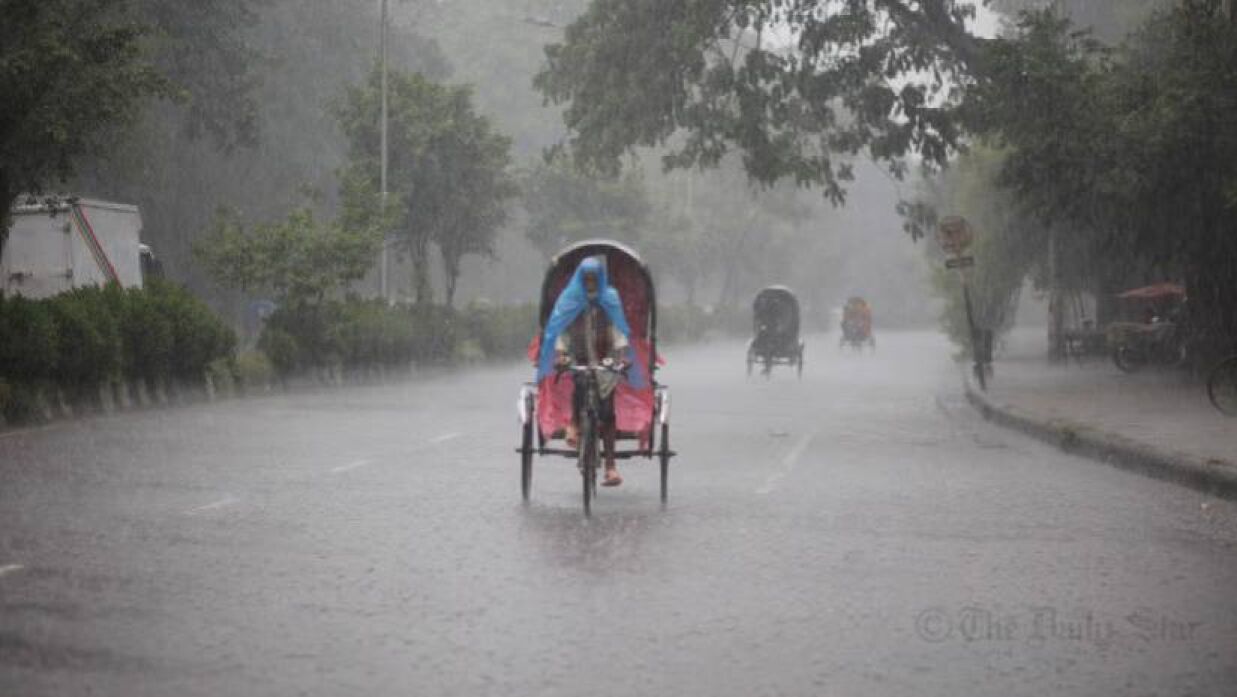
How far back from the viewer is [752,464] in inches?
610

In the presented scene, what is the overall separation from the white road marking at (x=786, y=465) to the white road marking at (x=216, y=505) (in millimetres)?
4046

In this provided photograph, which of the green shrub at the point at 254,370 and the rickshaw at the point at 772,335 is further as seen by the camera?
the rickshaw at the point at 772,335

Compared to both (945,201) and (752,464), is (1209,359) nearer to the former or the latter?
(752,464)

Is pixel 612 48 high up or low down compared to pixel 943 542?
up

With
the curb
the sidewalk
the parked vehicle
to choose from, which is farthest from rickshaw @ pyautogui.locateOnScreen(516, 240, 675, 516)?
the parked vehicle

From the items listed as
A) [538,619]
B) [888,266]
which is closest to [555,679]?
[538,619]

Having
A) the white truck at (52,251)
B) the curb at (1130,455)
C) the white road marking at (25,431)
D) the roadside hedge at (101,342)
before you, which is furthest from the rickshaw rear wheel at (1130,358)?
the white road marking at (25,431)

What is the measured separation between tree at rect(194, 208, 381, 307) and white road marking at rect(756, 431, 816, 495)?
1299 centimetres

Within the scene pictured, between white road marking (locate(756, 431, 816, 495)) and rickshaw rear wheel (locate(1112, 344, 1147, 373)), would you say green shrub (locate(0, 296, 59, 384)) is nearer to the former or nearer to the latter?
white road marking (locate(756, 431, 816, 495))

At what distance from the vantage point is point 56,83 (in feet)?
60.6

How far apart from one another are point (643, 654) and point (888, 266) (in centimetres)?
13669

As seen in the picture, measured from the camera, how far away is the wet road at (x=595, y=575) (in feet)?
21.1

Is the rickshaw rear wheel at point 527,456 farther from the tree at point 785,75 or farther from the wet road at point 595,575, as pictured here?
the tree at point 785,75

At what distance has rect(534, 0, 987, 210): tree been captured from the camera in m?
28.7
